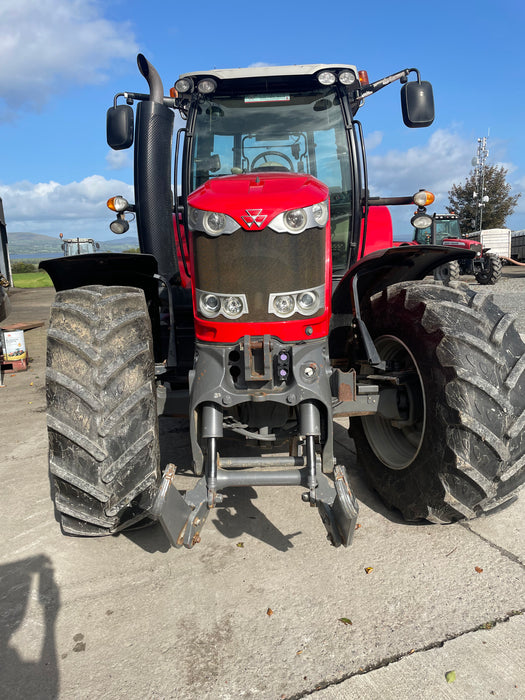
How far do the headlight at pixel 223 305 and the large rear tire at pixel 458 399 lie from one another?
912 millimetres

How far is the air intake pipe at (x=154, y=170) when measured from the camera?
3768mm

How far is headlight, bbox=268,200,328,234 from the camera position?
7.97 ft

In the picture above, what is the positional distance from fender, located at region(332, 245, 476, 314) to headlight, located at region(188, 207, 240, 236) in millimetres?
851

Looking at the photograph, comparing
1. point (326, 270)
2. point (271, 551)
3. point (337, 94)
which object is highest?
point (337, 94)

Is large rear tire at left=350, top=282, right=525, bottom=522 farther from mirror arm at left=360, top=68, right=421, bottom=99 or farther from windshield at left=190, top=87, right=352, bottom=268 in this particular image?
mirror arm at left=360, top=68, right=421, bottom=99

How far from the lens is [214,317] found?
2.57 meters

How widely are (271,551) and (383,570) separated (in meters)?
0.58

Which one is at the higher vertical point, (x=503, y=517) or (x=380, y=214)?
(x=380, y=214)

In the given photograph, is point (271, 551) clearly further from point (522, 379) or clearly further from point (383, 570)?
point (522, 379)

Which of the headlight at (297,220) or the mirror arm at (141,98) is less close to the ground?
the mirror arm at (141,98)

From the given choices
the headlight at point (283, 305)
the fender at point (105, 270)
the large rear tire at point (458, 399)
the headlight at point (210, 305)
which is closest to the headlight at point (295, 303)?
the headlight at point (283, 305)

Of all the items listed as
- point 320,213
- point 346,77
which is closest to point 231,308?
point 320,213

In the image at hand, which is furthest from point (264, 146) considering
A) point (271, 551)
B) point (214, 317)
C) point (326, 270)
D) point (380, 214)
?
point (271, 551)

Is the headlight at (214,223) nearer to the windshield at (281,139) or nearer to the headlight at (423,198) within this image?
the windshield at (281,139)
